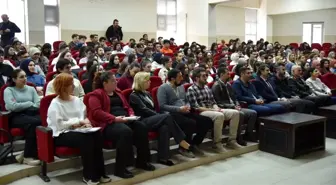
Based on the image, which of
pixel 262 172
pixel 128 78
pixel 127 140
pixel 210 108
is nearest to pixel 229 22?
pixel 128 78

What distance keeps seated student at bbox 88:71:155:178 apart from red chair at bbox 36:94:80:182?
371 millimetres

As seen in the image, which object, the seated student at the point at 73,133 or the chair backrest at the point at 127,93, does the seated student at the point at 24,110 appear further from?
the chair backrest at the point at 127,93

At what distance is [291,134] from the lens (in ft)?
14.2

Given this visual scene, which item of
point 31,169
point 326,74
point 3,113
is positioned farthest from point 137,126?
point 326,74

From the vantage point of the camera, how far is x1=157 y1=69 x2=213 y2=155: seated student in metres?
4.11

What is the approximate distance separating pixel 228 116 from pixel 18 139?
7.97 ft

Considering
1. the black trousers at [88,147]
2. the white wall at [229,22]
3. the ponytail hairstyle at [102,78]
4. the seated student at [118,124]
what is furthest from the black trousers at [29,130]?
the white wall at [229,22]

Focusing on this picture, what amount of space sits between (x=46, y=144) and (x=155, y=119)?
1.15 metres

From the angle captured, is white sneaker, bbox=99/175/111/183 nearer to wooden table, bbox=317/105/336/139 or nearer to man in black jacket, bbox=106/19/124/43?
wooden table, bbox=317/105/336/139

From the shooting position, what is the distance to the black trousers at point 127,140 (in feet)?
11.2

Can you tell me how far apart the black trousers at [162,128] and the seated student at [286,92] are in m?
2.42

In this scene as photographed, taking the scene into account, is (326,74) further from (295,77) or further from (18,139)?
(18,139)

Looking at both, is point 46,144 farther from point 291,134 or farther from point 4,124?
point 291,134

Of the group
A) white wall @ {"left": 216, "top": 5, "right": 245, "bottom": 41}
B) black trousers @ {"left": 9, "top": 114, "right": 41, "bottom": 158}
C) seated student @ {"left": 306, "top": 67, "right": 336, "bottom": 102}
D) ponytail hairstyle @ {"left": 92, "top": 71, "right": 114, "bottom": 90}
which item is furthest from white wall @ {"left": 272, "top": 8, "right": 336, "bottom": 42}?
black trousers @ {"left": 9, "top": 114, "right": 41, "bottom": 158}
